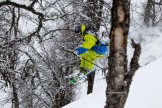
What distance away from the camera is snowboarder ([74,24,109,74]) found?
898cm

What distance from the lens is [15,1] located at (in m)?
6.81

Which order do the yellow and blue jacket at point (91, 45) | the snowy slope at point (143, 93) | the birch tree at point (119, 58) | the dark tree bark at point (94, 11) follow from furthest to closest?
1. the dark tree bark at point (94, 11)
2. the yellow and blue jacket at point (91, 45)
3. the snowy slope at point (143, 93)
4. the birch tree at point (119, 58)

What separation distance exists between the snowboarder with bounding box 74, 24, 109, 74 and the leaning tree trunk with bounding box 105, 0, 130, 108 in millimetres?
5262

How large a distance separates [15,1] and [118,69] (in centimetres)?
388

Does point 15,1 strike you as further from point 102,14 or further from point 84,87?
point 84,87

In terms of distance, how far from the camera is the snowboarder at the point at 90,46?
898cm

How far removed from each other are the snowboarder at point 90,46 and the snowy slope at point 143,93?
2.13m

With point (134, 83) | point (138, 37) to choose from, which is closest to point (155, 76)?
point (134, 83)

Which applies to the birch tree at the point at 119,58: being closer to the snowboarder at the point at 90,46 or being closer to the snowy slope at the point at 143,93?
the snowy slope at the point at 143,93

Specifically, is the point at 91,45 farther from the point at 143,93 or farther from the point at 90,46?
the point at 143,93

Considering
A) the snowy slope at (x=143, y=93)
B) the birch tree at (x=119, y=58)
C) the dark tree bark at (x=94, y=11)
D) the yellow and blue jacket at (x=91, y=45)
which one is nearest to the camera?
the birch tree at (x=119, y=58)

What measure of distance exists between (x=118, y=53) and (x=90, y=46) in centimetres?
583

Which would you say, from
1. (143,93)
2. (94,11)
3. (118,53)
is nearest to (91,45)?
(143,93)

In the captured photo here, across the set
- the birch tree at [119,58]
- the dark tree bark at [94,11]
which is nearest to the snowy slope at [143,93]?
the birch tree at [119,58]
